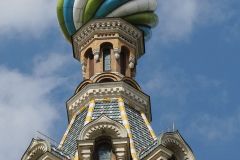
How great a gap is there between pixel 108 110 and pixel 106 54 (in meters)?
3.90

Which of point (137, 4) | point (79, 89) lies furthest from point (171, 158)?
point (137, 4)

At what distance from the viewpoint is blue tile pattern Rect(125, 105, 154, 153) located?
4244cm

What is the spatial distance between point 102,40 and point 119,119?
5025mm

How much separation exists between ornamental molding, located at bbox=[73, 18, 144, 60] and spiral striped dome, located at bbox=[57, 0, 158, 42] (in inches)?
12.0

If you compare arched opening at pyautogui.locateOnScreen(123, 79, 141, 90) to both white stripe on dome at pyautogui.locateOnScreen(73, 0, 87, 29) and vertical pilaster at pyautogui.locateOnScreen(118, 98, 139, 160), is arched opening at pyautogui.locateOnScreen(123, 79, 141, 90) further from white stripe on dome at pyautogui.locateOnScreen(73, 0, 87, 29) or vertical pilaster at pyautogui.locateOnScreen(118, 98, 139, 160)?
white stripe on dome at pyautogui.locateOnScreen(73, 0, 87, 29)

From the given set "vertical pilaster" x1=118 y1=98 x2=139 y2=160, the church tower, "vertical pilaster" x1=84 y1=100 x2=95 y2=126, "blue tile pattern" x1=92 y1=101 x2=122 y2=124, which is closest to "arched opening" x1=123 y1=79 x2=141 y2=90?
the church tower

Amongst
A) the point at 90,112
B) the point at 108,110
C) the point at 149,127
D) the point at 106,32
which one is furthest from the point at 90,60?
the point at 149,127

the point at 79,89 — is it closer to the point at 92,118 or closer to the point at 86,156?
the point at 92,118

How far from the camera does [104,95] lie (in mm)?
45344

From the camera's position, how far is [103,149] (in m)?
42.0

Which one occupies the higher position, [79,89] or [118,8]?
[118,8]

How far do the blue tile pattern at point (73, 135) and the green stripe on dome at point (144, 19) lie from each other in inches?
210

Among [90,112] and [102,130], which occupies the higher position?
[90,112]

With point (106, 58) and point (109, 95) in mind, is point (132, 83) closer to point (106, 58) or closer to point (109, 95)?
point (109, 95)
